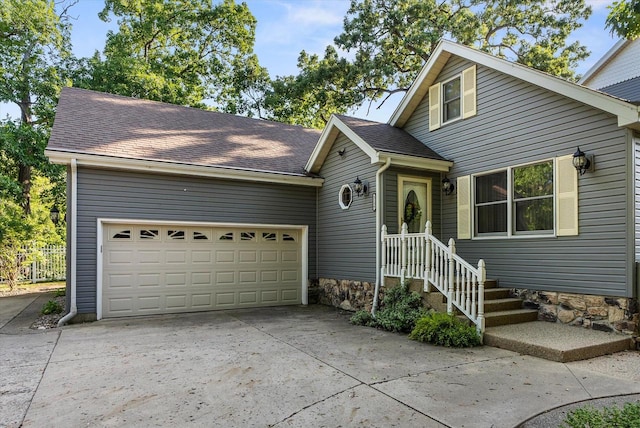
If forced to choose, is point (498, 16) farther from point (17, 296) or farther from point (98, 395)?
point (17, 296)

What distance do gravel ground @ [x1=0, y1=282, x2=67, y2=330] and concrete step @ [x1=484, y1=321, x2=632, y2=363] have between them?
7.75m

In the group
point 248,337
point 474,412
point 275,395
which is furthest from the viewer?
point 248,337

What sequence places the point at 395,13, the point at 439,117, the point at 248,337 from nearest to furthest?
the point at 248,337, the point at 439,117, the point at 395,13

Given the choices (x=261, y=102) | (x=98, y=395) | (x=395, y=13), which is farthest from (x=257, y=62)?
(x=98, y=395)

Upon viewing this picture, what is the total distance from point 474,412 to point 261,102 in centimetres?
1992

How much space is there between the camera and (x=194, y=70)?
68.0 ft

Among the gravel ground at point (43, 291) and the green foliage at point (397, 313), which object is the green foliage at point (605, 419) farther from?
the gravel ground at point (43, 291)

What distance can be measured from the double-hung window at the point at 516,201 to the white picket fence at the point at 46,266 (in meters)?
14.3

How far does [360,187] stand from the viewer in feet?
28.0

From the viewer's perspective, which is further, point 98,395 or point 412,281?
point 412,281

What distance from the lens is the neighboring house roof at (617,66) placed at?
37.2 ft

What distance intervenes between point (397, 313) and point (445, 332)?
51.1 inches

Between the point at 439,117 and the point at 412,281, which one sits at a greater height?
the point at 439,117

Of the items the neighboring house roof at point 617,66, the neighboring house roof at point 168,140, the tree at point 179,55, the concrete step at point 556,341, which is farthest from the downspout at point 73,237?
the neighboring house roof at point 617,66
